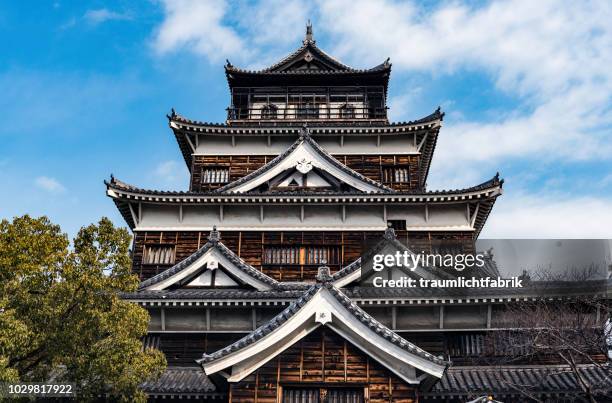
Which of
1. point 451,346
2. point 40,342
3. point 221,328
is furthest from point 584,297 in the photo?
point 40,342

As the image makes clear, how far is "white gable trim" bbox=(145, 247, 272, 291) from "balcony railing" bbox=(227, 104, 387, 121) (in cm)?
1065

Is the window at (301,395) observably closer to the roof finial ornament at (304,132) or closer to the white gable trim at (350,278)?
the white gable trim at (350,278)

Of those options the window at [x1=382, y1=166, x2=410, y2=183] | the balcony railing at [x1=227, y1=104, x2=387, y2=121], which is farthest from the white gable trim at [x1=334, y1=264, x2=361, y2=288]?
the balcony railing at [x1=227, y1=104, x2=387, y2=121]

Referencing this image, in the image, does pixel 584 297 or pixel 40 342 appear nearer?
pixel 40 342

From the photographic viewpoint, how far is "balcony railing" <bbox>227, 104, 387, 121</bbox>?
92.2ft

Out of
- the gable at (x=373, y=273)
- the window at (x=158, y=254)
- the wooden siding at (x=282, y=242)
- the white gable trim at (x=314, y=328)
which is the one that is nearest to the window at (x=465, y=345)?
the gable at (x=373, y=273)

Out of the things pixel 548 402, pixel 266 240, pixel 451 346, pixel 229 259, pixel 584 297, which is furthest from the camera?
pixel 266 240

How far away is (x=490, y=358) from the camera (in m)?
16.7

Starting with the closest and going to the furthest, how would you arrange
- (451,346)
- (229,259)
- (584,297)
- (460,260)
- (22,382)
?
(22,382) → (584,297) → (451,346) → (229,259) → (460,260)

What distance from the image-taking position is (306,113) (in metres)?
28.4

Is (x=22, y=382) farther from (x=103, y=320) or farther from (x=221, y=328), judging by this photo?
(x=221, y=328)

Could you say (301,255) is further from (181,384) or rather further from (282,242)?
(181,384)

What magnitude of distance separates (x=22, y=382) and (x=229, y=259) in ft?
28.0

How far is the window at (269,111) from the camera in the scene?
28.4 metres
